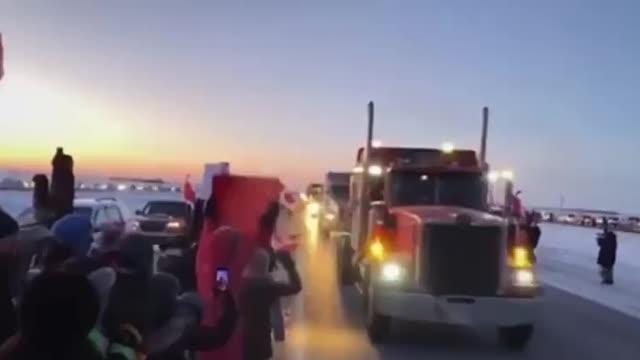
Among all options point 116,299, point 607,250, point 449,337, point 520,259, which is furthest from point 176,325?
point 607,250

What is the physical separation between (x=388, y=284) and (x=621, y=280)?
570 inches

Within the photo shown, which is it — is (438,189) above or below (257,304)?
above

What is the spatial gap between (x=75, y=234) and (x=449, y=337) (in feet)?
33.5

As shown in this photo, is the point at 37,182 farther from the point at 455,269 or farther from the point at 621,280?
the point at 621,280

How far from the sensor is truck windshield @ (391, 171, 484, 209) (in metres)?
15.0

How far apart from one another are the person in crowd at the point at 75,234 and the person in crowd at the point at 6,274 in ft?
1.27

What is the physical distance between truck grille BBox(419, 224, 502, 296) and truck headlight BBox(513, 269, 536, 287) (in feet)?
0.82

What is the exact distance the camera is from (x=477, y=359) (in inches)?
508

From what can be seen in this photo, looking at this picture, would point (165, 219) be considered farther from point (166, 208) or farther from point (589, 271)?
point (589, 271)

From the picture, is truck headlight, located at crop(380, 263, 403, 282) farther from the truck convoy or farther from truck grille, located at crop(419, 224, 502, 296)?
the truck convoy

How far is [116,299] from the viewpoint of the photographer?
15.0ft

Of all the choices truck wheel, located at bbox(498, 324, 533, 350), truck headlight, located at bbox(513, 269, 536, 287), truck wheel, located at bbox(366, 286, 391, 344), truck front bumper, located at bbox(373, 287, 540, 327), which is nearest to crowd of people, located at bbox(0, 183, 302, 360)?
truck front bumper, located at bbox(373, 287, 540, 327)

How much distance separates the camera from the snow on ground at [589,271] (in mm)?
21562

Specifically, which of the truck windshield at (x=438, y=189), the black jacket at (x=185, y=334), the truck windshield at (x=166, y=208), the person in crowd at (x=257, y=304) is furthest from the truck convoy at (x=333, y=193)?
the black jacket at (x=185, y=334)
